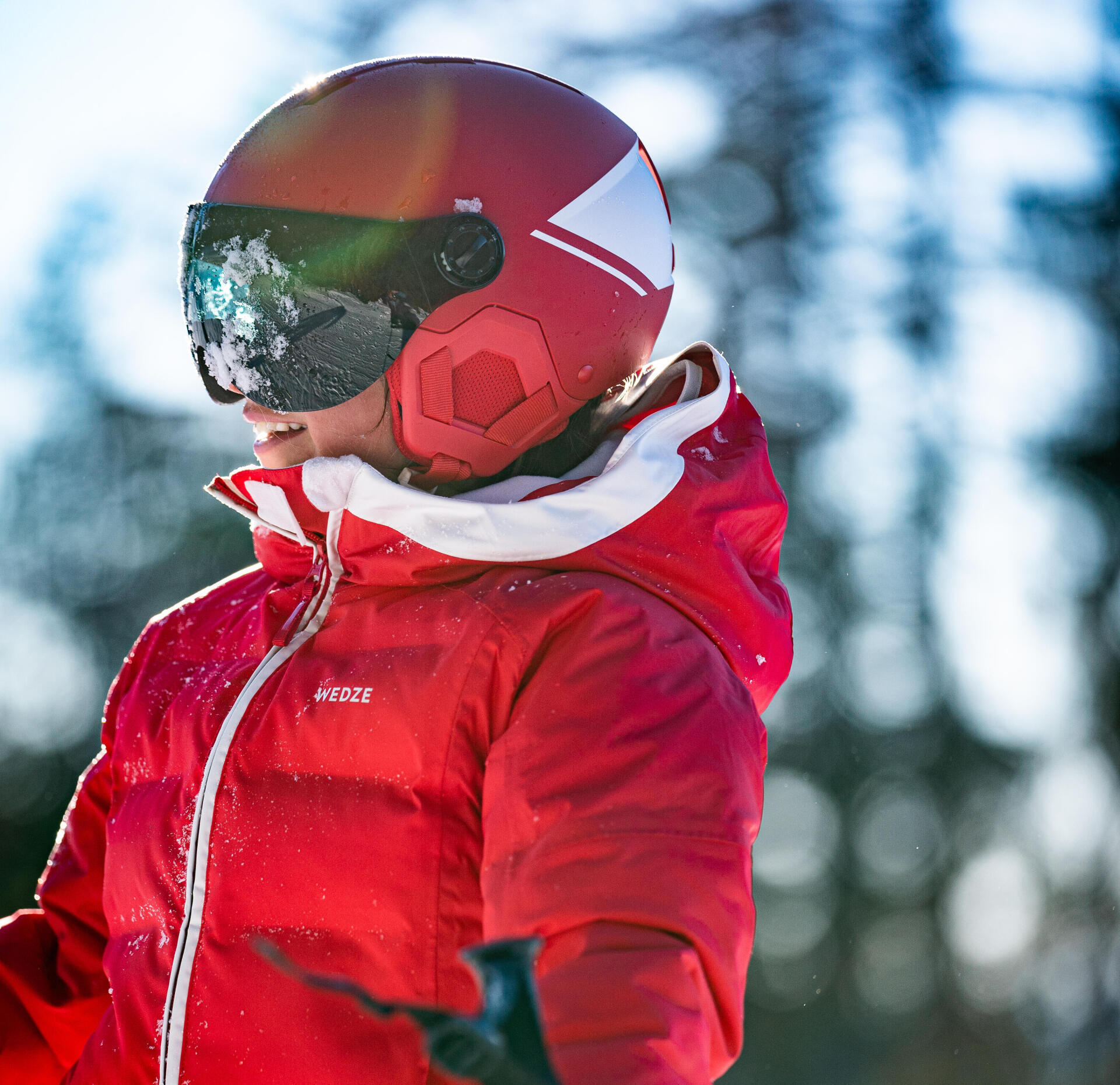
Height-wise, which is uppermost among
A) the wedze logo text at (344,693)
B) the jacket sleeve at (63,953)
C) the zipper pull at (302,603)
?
the wedze logo text at (344,693)

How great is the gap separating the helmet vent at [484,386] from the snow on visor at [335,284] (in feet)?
0.36

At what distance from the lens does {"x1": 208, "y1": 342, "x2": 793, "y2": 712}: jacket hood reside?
156 cm

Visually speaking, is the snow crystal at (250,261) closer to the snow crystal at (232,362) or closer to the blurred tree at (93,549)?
the snow crystal at (232,362)

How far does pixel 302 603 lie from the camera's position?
180 centimetres

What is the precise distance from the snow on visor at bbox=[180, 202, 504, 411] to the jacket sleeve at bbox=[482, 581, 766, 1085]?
60 centimetres

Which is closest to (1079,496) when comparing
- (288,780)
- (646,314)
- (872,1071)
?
(872,1071)

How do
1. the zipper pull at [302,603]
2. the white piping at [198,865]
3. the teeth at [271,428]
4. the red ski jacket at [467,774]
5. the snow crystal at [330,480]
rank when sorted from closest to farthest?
the red ski jacket at [467,774]
the white piping at [198,865]
the snow crystal at [330,480]
the zipper pull at [302,603]
the teeth at [271,428]

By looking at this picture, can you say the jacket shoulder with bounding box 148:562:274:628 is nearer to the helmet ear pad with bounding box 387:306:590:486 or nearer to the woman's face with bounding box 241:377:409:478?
the woman's face with bounding box 241:377:409:478

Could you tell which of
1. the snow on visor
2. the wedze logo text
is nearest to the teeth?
the snow on visor

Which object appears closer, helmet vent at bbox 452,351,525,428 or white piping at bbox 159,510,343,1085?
white piping at bbox 159,510,343,1085

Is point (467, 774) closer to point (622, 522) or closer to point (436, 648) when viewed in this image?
point (436, 648)

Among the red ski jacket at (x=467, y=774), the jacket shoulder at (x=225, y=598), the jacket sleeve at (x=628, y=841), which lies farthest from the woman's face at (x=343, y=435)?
the jacket sleeve at (x=628, y=841)

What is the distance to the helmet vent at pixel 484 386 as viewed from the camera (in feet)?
5.88

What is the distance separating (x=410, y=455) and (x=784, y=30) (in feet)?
31.1
